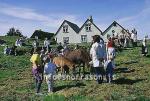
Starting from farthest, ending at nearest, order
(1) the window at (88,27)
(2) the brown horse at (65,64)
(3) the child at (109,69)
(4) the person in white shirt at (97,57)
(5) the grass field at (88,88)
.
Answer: (1) the window at (88,27)
(2) the brown horse at (65,64)
(3) the child at (109,69)
(4) the person in white shirt at (97,57)
(5) the grass field at (88,88)

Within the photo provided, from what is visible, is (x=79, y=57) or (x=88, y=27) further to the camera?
(x=88, y=27)

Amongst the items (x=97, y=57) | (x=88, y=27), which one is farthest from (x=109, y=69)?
(x=88, y=27)

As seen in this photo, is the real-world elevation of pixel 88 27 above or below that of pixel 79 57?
above

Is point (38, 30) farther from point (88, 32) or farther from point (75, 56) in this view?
point (75, 56)

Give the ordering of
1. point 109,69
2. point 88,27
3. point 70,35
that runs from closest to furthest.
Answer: point 109,69, point 88,27, point 70,35

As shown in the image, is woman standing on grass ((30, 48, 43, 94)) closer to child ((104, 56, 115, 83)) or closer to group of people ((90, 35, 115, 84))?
group of people ((90, 35, 115, 84))

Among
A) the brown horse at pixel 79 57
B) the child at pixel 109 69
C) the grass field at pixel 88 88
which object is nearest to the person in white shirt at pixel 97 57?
the child at pixel 109 69

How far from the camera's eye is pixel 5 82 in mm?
27016

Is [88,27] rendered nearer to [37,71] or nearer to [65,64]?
[65,64]

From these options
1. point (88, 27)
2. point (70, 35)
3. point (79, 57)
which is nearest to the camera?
point (79, 57)

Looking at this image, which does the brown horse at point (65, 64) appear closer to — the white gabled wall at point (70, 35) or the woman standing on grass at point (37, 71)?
the woman standing on grass at point (37, 71)

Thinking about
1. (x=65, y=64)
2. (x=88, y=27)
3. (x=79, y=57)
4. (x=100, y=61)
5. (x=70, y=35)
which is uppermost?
(x=88, y=27)

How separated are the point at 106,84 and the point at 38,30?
7380cm

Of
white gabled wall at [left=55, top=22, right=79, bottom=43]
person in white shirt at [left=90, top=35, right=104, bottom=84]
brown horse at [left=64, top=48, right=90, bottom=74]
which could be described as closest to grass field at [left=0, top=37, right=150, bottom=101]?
person in white shirt at [left=90, top=35, right=104, bottom=84]
